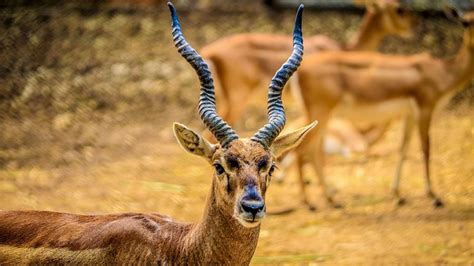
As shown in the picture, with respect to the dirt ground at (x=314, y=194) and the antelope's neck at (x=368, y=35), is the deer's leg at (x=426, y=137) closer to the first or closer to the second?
the dirt ground at (x=314, y=194)

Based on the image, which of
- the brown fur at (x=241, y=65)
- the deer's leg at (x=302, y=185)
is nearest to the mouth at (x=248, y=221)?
the deer's leg at (x=302, y=185)

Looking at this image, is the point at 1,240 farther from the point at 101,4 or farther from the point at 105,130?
the point at 101,4

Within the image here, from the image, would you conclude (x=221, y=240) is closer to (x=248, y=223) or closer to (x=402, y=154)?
(x=248, y=223)

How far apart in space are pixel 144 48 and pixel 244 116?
2.50 meters

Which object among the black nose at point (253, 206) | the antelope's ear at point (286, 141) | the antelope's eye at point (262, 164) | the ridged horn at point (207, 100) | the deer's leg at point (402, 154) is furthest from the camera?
the deer's leg at point (402, 154)

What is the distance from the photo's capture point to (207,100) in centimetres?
494

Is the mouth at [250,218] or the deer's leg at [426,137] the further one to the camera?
the deer's leg at [426,137]

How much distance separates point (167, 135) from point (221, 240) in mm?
6931

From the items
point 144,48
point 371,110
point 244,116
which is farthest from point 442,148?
point 144,48

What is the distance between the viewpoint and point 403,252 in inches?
282

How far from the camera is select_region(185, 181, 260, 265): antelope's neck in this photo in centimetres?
461

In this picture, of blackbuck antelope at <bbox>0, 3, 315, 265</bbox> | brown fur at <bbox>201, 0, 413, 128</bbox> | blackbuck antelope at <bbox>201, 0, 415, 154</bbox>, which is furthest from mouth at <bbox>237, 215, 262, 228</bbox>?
brown fur at <bbox>201, 0, 413, 128</bbox>

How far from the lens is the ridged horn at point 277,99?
15.7 ft

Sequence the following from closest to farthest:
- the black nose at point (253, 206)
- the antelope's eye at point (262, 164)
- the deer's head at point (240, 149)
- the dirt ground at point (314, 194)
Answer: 1. the black nose at point (253, 206)
2. the deer's head at point (240, 149)
3. the antelope's eye at point (262, 164)
4. the dirt ground at point (314, 194)
